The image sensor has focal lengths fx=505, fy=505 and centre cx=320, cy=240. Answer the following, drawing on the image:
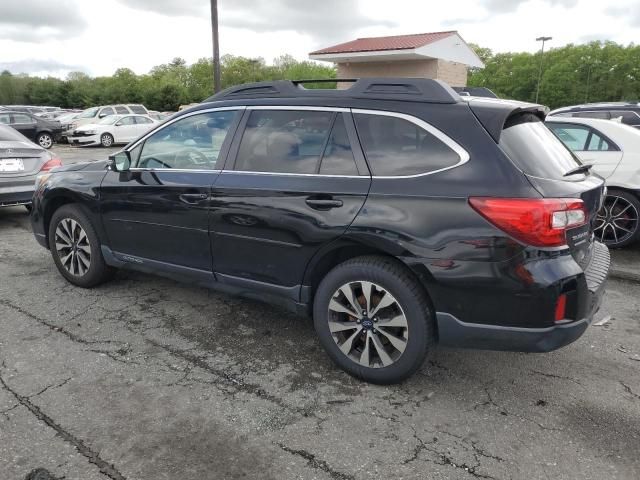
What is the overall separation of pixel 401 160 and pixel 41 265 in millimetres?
4231

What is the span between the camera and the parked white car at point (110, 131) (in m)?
20.6

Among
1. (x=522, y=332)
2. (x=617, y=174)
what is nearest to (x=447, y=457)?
(x=522, y=332)

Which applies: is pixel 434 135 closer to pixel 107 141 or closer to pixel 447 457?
pixel 447 457

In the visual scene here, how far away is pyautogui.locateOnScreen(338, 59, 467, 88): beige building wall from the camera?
36438 mm

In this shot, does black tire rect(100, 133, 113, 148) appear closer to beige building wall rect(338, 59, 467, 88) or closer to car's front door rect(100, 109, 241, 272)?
car's front door rect(100, 109, 241, 272)

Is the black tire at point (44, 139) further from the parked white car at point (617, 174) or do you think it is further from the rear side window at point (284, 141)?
the parked white car at point (617, 174)

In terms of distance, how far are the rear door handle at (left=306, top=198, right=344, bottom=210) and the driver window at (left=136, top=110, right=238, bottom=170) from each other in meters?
0.89

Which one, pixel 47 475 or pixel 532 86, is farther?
pixel 532 86

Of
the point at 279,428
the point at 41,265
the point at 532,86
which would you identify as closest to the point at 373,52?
the point at 41,265

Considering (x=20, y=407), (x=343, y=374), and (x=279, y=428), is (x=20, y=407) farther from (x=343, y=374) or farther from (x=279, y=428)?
(x=343, y=374)

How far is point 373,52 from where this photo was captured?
34.9 metres

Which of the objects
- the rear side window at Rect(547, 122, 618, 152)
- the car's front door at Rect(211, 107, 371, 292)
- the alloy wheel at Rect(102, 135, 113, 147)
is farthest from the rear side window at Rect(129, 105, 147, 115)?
the car's front door at Rect(211, 107, 371, 292)

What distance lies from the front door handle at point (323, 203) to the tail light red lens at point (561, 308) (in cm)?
127

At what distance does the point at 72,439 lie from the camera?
8.30 ft
